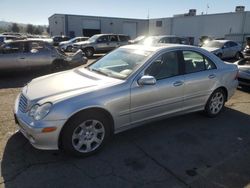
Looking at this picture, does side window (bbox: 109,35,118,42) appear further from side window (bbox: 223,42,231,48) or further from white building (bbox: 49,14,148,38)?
white building (bbox: 49,14,148,38)

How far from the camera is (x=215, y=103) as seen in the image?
5438 millimetres

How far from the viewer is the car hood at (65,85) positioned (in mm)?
3544

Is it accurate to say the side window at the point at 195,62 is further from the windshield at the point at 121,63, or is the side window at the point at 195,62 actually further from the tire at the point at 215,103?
the windshield at the point at 121,63

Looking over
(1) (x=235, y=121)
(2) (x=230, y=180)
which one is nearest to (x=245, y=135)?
(1) (x=235, y=121)

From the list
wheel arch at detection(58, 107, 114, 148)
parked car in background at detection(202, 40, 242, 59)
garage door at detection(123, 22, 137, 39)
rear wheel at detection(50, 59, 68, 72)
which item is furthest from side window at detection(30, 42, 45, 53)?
garage door at detection(123, 22, 137, 39)

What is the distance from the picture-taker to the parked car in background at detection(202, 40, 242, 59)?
15.5m

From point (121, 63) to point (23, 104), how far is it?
178 centimetres

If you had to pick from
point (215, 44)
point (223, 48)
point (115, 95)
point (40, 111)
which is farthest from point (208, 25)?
point (40, 111)

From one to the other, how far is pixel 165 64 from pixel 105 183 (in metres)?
2.29

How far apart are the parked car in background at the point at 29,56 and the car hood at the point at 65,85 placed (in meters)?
5.83

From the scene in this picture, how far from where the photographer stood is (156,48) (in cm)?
452

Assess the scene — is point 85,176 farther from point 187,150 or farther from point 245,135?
point 245,135

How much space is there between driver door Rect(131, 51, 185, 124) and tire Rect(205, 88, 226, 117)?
36.8 inches

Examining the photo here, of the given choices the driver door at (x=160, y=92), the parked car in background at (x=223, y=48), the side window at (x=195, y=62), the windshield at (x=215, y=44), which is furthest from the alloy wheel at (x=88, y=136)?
the windshield at (x=215, y=44)
